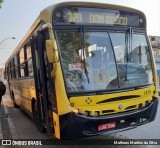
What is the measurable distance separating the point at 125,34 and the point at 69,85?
6.05 feet

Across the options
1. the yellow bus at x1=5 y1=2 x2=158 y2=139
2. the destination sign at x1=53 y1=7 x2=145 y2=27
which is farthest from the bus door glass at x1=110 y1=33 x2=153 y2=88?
the destination sign at x1=53 y1=7 x2=145 y2=27

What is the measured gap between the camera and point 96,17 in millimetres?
6730

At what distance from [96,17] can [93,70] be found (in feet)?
3.98

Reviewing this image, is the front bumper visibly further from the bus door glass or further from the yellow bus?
the bus door glass

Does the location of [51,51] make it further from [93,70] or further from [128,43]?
→ [128,43]

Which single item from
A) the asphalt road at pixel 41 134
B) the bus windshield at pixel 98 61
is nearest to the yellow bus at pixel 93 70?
the bus windshield at pixel 98 61

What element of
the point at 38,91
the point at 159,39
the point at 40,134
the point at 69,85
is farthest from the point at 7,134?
the point at 159,39

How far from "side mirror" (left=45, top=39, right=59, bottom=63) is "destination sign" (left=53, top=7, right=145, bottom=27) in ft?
1.93

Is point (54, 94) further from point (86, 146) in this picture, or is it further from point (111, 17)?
point (111, 17)

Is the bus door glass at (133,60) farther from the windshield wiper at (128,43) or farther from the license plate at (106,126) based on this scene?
the license plate at (106,126)

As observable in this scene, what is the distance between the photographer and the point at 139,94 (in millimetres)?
6801

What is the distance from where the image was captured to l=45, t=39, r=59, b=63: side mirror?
5.96m

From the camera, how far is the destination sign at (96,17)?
644 cm

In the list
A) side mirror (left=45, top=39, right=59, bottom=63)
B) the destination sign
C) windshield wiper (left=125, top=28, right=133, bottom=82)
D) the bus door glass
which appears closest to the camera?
side mirror (left=45, top=39, right=59, bottom=63)
